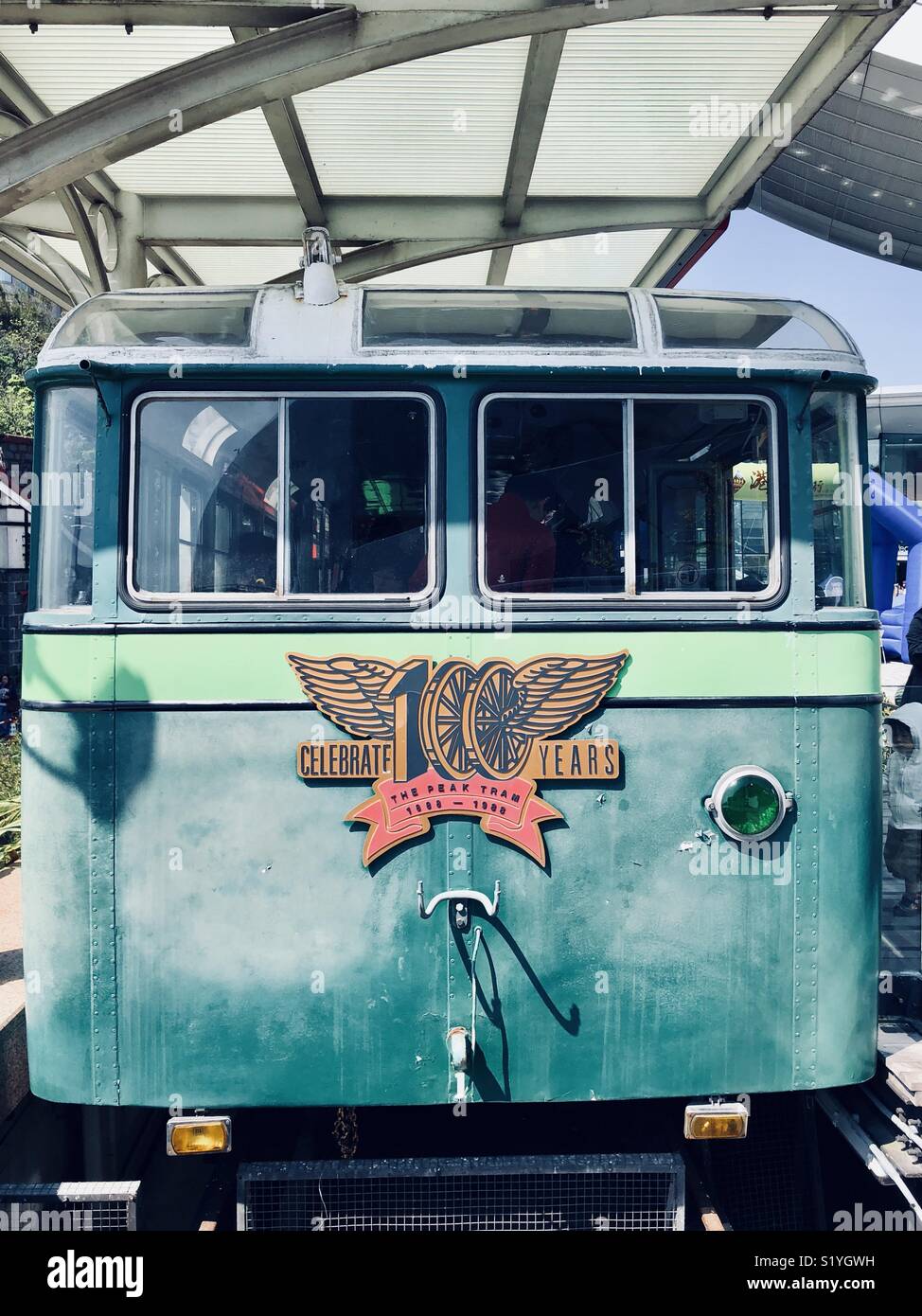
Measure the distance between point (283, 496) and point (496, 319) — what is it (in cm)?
89

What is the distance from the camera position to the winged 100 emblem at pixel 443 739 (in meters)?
3.05

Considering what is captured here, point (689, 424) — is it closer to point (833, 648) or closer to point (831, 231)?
point (833, 648)

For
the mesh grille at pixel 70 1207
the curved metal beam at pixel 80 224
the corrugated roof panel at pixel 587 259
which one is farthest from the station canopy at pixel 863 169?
the mesh grille at pixel 70 1207

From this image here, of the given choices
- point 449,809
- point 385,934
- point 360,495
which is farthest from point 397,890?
point 360,495

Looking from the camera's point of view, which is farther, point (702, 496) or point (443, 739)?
point (702, 496)

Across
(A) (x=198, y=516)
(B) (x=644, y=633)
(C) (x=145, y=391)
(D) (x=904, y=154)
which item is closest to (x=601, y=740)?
(B) (x=644, y=633)

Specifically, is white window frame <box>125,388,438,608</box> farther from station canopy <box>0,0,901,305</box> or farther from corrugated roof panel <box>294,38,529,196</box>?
corrugated roof panel <box>294,38,529,196</box>

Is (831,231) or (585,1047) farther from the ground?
(831,231)

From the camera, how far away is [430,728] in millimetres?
3047

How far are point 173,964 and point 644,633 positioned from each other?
1.74 metres

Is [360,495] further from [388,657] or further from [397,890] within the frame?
Answer: [397,890]

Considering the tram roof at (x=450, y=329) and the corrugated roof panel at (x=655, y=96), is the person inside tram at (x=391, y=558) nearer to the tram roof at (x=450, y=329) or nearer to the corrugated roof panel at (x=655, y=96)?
the tram roof at (x=450, y=329)

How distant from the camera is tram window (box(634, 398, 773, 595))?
3188 mm

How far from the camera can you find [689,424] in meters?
3.23
